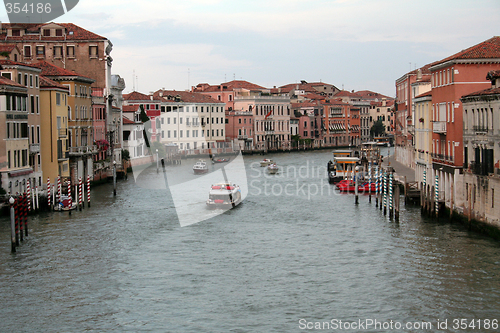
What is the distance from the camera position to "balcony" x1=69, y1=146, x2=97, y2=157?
32.0 meters

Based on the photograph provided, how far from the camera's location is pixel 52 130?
29.5 metres

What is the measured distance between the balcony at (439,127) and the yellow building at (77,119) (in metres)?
16.2

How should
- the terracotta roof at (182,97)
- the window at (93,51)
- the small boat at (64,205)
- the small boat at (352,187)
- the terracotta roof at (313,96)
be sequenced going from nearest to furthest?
the small boat at (64,205) → the small boat at (352,187) → the window at (93,51) → the terracotta roof at (182,97) → the terracotta roof at (313,96)

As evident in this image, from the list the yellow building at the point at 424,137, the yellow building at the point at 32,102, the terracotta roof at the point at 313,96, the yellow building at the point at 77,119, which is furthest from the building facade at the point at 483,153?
the terracotta roof at the point at 313,96

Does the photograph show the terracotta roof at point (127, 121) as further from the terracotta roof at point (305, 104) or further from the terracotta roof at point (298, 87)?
the terracotta roof at point (298, 87)

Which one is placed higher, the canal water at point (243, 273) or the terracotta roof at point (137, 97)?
the terracotta roof at point (137, 97)

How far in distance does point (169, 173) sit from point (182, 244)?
2666 centimetres

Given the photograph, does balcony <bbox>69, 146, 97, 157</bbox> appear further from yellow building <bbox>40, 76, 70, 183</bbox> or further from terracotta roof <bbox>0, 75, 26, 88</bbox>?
terracotta roof <bbox>0, 75, 26, 88</bbox>

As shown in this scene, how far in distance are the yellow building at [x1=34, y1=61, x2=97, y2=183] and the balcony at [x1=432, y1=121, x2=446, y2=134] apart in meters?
16.2

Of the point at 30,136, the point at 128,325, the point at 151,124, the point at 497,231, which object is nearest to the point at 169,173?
the point at 151,124

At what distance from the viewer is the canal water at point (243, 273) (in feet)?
43.8

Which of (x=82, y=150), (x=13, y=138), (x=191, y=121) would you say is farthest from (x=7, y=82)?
(x=191, y=121)

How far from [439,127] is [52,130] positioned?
15.9 m

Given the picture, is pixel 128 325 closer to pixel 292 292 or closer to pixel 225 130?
pixel 292 292
